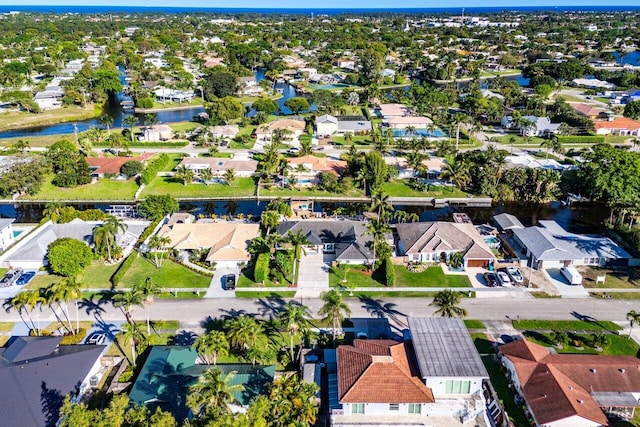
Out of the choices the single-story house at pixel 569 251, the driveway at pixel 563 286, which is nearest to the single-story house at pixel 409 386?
the driveway at pixel 563 286

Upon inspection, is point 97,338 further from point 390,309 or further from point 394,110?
Result: point 394,110

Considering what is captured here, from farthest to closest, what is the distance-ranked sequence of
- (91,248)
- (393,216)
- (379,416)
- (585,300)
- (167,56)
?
(167,56) < (393,216) < (91,248) < (585,300) < (379,416)

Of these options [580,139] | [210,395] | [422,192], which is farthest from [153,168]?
[580,139]

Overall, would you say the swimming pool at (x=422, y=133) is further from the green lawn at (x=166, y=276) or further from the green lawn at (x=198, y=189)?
the green lawn at (x=166, y=276)

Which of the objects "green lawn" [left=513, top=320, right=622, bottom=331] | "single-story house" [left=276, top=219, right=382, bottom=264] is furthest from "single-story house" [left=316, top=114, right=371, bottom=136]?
"green lawn" [left=513, top=320, right=622, bottom=331]

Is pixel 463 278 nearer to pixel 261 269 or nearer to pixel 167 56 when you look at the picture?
pixel 261 269

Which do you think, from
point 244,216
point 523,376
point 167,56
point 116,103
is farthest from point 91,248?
point 167,56

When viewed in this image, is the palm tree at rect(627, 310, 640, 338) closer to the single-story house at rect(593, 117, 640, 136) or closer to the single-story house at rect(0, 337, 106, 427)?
the single-story house at rect(0, 337, 106, 427)
